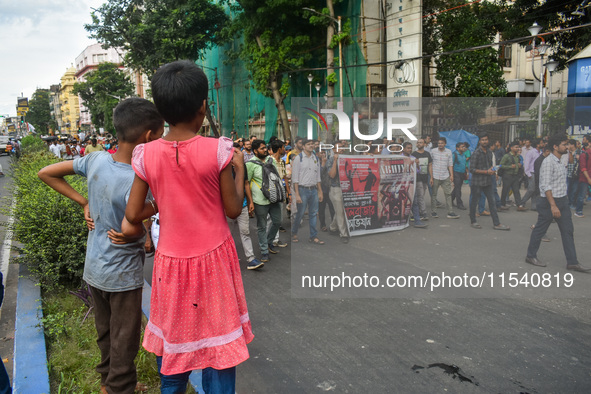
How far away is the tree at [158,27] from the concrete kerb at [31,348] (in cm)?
2135

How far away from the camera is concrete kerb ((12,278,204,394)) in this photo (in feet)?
9.89

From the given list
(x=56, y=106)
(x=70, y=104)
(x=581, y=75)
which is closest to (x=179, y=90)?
(x=581, y=75)

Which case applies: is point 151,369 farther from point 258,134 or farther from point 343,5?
point 258,134

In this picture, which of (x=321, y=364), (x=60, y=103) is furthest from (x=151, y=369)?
(x=60, y=103)

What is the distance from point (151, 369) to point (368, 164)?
3.88 metres

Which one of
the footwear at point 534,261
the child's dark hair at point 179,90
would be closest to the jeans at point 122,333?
the child's dark hair at point 179,90

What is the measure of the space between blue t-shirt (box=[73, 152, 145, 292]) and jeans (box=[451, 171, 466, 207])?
160 inches

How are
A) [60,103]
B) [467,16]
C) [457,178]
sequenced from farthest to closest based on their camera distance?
1. [60,103]
2. [467,16]
3. [457,178]

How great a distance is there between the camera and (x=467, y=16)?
69.9ft

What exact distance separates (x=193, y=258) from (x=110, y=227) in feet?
2.53

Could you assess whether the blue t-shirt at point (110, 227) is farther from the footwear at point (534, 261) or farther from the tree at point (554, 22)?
the tree at point (554, 22)

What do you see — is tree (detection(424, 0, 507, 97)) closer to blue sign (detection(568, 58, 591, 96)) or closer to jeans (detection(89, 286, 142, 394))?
blue sign (detection(568, 58, 591, 96))

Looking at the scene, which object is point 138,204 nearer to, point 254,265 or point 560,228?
point 254,265

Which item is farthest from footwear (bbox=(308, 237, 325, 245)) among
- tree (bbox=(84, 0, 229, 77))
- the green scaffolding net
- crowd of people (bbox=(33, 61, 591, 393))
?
tree (bbox=(84, 0, 229, 77))
